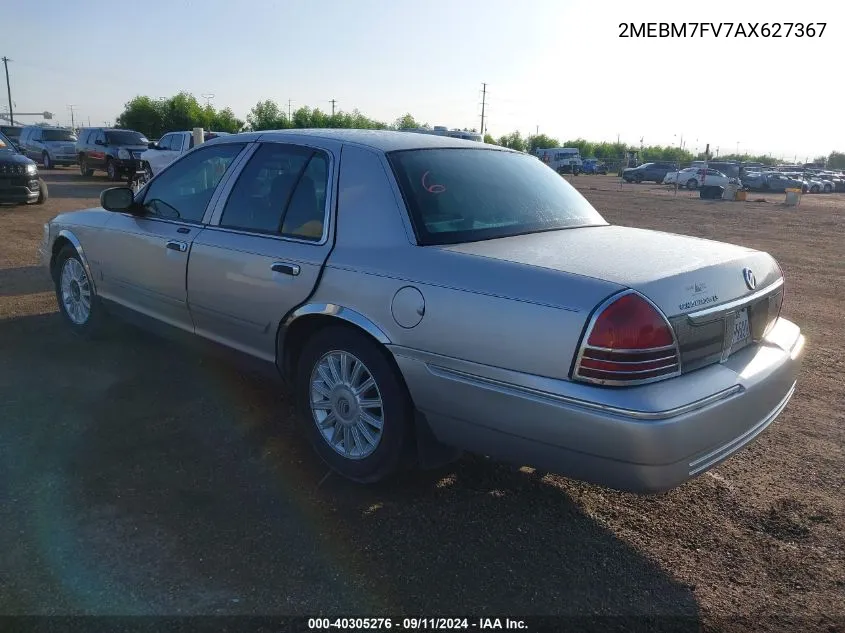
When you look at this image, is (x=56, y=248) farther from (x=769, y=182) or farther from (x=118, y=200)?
(x=769, y=182)

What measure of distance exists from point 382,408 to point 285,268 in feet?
3.06

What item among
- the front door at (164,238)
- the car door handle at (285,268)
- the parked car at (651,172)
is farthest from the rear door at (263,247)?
the parked car at (651,172)

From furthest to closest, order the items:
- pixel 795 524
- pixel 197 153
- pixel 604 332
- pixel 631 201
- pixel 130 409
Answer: pixel 631 201 → pixel 197 153 → pixel 130 409 → pixel 795 524 → pixel 604 332

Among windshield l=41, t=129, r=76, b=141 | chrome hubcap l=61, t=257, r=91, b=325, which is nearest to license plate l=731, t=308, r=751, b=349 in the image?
chrome hubcap l=61, t=257, r=91, b=325

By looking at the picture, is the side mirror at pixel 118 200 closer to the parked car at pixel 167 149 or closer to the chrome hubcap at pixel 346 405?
the chrome hubcap at pixel 346 405

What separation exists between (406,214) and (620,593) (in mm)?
1849

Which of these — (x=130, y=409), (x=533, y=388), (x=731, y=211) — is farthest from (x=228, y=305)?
(x=731, y=211)

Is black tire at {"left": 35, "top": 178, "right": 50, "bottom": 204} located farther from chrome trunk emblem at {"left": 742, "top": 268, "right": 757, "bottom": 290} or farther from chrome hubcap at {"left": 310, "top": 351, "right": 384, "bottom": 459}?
chrome trunk emblem at {"left": 742, "top": 268, "right": 757, "bottom": 290}

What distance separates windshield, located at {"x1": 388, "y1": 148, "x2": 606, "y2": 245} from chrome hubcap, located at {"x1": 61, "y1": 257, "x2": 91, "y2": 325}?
3197mm

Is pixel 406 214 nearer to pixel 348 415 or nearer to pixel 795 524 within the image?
pixel 348 415

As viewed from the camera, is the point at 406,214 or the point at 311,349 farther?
the point at 311,349

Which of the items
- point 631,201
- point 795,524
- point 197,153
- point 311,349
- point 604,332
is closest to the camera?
point 604,332

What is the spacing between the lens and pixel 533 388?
2656 mm

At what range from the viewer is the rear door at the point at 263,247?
358 centimetres
